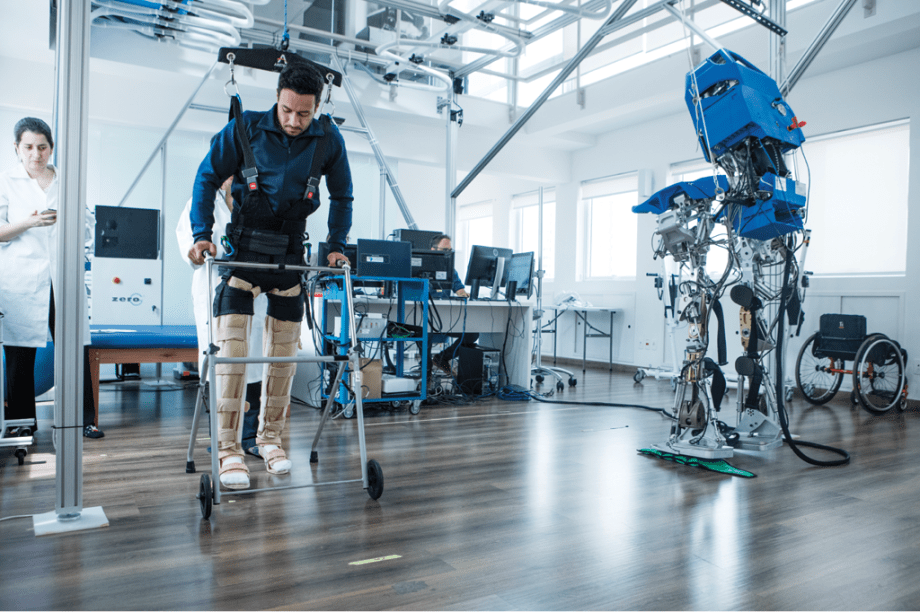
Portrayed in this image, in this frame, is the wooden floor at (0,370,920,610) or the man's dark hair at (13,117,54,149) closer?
the wooden floor at (0,370,920,610)

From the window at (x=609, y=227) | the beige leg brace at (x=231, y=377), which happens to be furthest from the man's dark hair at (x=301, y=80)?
the window at (x=609, y=227)

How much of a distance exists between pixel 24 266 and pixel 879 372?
555cm

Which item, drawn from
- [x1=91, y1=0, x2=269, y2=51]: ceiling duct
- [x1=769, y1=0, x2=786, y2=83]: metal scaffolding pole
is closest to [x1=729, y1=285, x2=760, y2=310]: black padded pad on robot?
[x1=769, y1=0, x2=786, y2=83]: metal scaffolding pole

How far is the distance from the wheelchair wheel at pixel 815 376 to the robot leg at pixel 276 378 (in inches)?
171

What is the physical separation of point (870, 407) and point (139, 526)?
480 cm

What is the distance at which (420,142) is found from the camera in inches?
302

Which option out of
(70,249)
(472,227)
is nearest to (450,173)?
(70,249)

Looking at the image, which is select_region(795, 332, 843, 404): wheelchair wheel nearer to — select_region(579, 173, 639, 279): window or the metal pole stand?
select_region(579, 173, 639, 279): window

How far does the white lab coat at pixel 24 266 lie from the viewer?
2.79 meters

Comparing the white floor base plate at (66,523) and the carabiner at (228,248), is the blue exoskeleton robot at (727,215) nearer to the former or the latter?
the carabiner at (228,248)

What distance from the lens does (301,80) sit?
7.27 ft

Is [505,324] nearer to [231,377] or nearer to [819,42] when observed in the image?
[819,42]

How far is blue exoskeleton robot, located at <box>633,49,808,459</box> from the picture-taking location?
2.87m

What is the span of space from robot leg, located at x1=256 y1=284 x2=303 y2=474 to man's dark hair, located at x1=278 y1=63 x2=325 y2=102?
713mm
